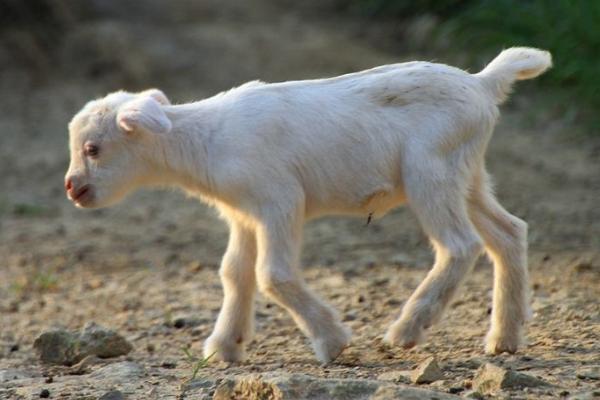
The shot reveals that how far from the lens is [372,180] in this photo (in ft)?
19.4

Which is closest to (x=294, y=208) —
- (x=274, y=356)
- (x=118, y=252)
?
(x=274, y=356)

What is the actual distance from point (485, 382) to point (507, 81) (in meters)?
1.74

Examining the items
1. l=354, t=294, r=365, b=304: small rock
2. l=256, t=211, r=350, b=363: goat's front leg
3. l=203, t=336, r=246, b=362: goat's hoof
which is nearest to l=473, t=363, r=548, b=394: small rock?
l=256, t=211, r=350, b=363: goat's front leg

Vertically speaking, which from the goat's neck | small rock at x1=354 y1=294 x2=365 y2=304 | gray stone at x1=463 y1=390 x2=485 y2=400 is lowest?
gray stone at x1=463 y1=390 x2=485 y2=400

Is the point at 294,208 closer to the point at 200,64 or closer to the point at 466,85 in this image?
the point at 466,85

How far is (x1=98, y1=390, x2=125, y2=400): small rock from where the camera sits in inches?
199

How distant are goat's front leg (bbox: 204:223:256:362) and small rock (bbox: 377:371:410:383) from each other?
3.26 ft

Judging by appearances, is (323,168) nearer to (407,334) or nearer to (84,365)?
(407,334)

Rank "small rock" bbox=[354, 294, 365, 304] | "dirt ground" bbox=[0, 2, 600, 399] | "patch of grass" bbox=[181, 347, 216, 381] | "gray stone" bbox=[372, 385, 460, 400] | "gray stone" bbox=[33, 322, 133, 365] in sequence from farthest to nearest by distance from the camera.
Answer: "small rock" bbox=[354, 294, 365, 304] → "gray stone" bbox=[33, 322, 133, 365] → "dirt ground" bbox=[0, 2, 600, 399] → "patch of grass" bbox=[181, 347, 216, 381] → "gray stone" bbox=[372, 385, 460, 400]

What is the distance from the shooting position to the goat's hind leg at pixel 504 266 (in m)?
5.88

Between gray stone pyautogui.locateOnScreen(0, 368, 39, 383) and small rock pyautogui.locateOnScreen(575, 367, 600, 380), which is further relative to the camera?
gray stone pyautogui.locateOnScreen(0, 368, 39, 383)

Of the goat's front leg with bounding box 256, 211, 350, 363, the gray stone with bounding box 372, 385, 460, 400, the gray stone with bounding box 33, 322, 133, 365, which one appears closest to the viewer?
the gray stone with bounding box 372, 385, 460, 400

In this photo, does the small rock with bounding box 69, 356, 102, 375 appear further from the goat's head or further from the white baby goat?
the goat's head

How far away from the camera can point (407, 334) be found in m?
5.69
